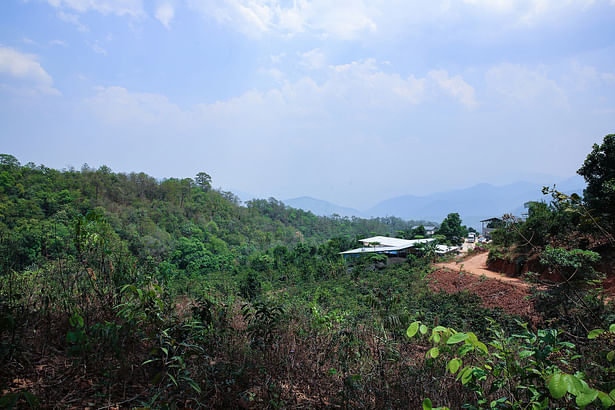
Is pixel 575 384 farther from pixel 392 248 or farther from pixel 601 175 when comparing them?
pixel 392 248

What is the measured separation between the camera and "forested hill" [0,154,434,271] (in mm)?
23719

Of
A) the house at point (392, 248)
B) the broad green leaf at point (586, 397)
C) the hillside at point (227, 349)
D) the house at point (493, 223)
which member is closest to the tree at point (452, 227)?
Result: the house at point (493, 223)

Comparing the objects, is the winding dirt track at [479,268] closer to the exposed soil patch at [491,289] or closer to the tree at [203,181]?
the exposed soil patch at [491,289]

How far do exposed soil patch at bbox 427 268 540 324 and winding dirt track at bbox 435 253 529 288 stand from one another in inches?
8.6

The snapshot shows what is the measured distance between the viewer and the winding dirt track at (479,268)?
9.10 metres

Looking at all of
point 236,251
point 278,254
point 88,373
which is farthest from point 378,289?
point 236,251

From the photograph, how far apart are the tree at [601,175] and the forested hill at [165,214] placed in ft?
50.6

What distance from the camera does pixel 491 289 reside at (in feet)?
27.7

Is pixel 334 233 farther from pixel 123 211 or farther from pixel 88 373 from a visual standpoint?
pixel 88 373

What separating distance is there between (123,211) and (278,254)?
1772cm

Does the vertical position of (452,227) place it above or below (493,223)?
below

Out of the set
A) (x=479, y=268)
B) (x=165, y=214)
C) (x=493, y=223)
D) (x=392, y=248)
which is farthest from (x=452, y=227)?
(x=165, y=214)

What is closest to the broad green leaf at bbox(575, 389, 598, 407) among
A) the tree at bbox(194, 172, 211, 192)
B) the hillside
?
the hillside

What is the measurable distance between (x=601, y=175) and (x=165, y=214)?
108 feet
